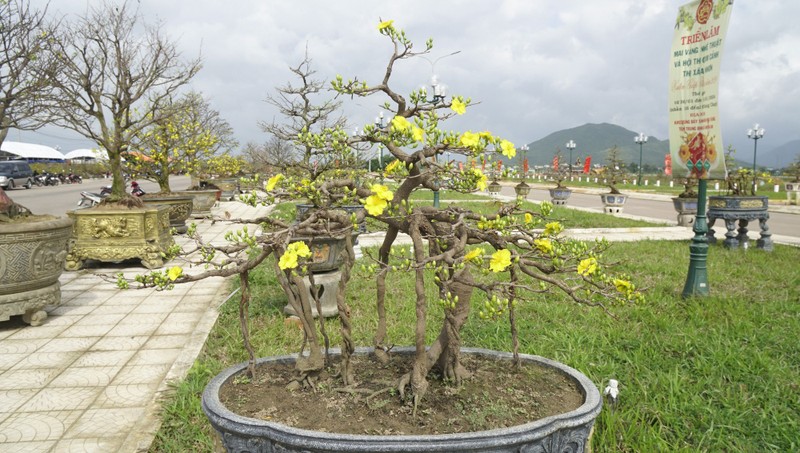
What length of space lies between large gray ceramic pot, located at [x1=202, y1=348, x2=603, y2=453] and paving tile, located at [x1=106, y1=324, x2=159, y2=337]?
2.86m

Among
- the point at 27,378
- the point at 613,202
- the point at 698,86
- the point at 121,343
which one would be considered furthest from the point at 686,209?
the point at 27,378

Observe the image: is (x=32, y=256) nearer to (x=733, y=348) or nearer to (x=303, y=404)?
(x=303, y=404)

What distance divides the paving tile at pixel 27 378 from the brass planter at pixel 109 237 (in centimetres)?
373

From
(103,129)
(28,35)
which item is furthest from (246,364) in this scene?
(103,129)

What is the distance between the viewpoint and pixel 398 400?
2.20 metres

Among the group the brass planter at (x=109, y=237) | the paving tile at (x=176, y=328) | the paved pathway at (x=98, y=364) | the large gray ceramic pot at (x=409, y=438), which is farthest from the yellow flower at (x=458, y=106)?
the brass planter at (x=109, y=237)

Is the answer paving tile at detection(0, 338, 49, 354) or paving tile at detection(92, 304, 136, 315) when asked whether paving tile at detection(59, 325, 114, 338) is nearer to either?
paving tile at detection(0, 338, 49, 354)

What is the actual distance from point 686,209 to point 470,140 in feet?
38.3

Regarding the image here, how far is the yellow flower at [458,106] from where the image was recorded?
190 cm

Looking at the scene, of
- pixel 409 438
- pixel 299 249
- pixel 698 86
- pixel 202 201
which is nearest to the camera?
pixel 409 438

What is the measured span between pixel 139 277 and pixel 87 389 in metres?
1.98

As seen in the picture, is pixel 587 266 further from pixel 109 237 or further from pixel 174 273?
pixel 109 237

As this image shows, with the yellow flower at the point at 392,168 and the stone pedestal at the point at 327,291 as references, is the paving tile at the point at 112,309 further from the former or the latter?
the yellow flower at the point at 392,168

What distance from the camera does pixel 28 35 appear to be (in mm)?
6777
